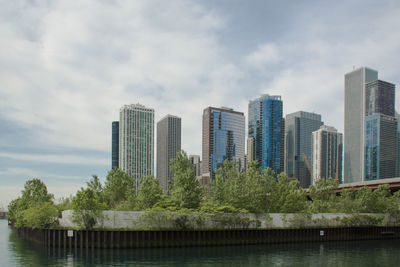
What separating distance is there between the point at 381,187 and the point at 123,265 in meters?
92.1

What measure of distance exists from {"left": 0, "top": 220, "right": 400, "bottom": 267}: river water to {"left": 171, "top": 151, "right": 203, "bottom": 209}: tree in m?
10.9

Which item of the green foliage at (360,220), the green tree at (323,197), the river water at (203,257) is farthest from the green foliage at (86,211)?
the green foliage at (360,220)

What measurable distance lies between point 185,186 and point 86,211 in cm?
2134

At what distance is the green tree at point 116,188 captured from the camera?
319ft

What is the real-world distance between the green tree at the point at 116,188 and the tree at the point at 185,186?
22.6m

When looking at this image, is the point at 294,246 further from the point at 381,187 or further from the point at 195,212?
the point at 381,187

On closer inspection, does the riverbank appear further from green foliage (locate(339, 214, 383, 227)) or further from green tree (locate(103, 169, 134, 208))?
green tree (locate(103, 169, 134, 208))

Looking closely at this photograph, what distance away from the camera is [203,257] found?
193 ft

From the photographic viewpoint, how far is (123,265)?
50625 mm

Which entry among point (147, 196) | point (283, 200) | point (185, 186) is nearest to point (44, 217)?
point (147, 196)

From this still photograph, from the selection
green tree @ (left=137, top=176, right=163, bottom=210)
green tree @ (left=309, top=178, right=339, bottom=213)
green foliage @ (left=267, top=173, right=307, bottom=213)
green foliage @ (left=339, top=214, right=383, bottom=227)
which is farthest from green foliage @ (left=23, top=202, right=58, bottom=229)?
green foliage @ (left=339, top=214, right=383, bottom=227)

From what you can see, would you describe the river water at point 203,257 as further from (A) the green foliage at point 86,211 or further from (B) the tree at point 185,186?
(B) the tree at point 185,186

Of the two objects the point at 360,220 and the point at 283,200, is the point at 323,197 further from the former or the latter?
the point at 283,200

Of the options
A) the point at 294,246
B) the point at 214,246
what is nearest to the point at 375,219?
the point at 294,246
